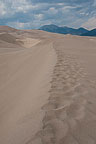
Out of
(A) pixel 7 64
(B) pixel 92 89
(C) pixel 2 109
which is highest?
(B) pixel 92 89

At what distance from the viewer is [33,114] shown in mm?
2152

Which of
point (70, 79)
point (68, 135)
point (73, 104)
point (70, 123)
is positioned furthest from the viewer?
point (70, 79)

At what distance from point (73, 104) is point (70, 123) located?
515 mm

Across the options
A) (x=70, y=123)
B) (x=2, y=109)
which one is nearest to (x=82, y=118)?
(x=70, y=123)

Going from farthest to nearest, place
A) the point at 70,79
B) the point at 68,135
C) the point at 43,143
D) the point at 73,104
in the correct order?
the point at 70,79
the point at 73,104
the point at 68,135
the point at 43,143

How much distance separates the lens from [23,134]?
5.73ft

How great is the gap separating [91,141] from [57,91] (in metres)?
1.32

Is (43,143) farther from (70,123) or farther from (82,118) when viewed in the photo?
(82,118)

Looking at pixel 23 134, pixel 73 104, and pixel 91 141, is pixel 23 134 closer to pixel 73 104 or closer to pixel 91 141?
pixel 91 141

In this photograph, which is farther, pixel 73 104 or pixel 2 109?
pixel 2 109

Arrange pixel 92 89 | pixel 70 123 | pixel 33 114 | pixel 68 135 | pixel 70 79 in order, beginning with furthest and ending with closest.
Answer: pixel 70 79 → pixel 92 89 → pixel 33 114 → pixel 70 123 → pixel 68 135

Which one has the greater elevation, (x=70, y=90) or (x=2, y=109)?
(x=70, y=90)

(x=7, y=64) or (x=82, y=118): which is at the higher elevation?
(x=82, y=118)

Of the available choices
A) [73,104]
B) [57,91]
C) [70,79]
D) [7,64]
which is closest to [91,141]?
[73,104]
